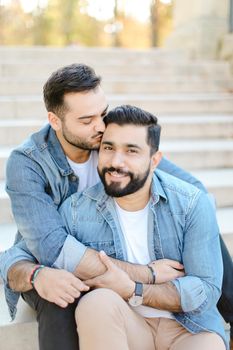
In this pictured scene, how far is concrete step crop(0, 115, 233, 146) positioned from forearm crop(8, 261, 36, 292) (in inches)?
86.4

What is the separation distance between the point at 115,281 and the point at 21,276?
1.33ft

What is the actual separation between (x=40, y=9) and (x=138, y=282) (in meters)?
21.7

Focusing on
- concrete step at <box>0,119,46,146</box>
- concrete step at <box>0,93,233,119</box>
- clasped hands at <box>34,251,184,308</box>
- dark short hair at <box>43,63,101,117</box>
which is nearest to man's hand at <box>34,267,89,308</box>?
clasped hands at <box>34,251,184,308</box>

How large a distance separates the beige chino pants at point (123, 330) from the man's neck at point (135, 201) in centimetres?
41

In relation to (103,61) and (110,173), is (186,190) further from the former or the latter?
(103,61)

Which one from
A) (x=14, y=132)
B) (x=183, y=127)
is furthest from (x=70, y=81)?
(x=183, y=127)

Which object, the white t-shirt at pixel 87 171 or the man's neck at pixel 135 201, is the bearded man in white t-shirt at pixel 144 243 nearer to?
the man's neck at pixel 135 201

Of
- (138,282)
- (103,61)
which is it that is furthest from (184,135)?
(138,282)

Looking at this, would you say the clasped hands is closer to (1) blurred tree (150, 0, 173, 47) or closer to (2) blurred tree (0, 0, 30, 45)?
(1) blurred tree (150, 0, 173, 47)

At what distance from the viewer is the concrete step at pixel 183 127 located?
388 cm

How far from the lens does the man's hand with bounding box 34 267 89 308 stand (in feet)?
5.51

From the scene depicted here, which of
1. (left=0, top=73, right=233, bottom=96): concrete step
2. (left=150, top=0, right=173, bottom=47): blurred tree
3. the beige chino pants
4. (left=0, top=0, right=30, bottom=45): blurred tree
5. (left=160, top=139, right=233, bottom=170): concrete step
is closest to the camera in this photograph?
the beige chino pants

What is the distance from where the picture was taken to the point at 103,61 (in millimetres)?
6059

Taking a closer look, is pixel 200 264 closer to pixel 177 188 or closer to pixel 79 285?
pixel 177 188
